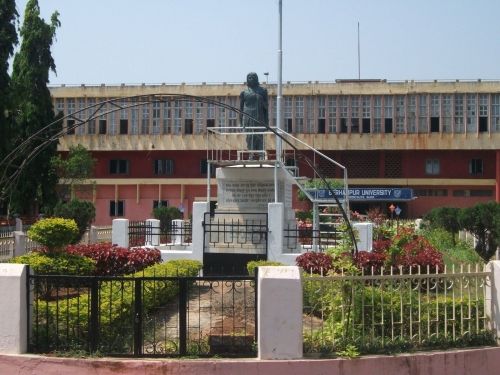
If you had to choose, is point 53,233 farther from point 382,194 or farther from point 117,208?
point 117,208

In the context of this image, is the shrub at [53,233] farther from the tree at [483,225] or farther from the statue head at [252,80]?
the tree at [483,225]

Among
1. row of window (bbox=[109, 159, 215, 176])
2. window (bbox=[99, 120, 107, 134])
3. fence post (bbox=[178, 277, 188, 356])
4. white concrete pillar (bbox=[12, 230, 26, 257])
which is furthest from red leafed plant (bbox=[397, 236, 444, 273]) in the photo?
window (bbox=[99, 120, 107, 134])

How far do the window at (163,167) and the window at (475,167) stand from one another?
71.1 ft

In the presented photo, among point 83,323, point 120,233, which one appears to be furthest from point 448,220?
point 83,323

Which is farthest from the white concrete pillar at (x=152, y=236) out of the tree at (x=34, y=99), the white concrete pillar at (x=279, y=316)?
the tree at (x=34, y=99)

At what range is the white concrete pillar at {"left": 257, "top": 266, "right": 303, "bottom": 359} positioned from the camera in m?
7.16

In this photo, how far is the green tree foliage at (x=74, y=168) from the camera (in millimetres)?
40219

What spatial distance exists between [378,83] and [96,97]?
20.2 m

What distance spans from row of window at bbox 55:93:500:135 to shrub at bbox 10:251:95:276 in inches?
1354

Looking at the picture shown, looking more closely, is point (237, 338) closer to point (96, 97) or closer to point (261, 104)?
point (261, 104)

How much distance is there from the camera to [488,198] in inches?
1829

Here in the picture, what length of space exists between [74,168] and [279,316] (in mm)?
35255

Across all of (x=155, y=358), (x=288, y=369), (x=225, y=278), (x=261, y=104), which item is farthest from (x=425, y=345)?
(x=261, y=104)

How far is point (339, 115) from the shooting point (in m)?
46.4
